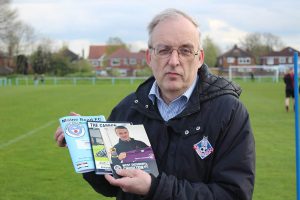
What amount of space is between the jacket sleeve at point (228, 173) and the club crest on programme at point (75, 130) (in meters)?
0.51

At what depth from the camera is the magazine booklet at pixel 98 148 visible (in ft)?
8.34

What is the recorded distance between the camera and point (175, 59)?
2.67 meters

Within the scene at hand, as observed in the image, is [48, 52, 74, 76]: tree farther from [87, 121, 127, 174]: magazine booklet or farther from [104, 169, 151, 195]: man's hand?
[104, 169, 151, 195]: man's hand

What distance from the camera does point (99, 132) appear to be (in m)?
2.68

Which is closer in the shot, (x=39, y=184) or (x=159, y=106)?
(x=159, y=106)

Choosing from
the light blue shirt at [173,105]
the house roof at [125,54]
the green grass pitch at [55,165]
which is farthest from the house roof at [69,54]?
the light blue shirt at [173,105]

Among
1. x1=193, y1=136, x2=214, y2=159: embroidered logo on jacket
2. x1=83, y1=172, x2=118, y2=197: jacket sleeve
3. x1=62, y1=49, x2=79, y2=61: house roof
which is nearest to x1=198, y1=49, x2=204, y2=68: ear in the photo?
x1=193, y1=136, x2=214, y2=159: embroidered logo on jacket

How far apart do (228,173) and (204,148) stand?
0.18 metres

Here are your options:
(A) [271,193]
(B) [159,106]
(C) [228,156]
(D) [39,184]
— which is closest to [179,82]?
(B) [159,106]

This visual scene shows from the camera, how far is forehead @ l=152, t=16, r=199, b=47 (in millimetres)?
2664

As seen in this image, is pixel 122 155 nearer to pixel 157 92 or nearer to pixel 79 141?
pixel 79 141

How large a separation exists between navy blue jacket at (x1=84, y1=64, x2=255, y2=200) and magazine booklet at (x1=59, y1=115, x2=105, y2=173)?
0.35 meters

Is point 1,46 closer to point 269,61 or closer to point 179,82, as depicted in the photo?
point 269,61

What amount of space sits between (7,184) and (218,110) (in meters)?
6.70
